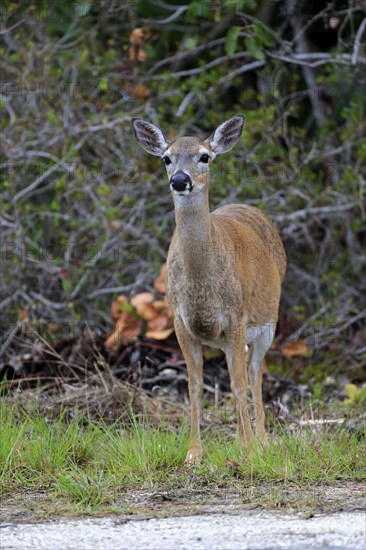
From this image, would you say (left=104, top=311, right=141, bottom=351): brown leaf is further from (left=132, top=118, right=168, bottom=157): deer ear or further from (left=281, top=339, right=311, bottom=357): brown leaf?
(left=132, top=118, right=168, bottom=157): deer ear

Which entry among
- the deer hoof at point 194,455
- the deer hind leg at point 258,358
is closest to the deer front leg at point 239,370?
the deer hoof at point 194,455

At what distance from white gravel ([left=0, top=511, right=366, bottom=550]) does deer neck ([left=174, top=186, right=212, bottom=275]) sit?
2117 millimetres

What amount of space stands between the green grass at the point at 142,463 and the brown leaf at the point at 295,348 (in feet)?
9.98

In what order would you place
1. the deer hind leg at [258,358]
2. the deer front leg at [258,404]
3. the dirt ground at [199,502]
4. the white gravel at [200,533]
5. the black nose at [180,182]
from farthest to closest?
the deer hind leg at [258,358] < the deer front leg at [258,404] < the black nose at [180,182] < the dirt ground at [199,502] < the white gravel at [200,533]

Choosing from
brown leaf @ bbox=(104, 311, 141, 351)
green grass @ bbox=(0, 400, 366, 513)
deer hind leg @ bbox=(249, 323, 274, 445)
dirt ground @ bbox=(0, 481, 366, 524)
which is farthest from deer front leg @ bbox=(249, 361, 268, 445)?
brown leaf @ bbox=(104, 311, 141, 351)

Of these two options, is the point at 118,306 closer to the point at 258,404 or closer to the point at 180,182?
the point at 258,404

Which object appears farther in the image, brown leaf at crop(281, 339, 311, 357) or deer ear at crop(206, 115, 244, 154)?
brown leaf at crop(281, 339, 311, 357)

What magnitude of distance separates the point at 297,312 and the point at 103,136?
8.77ft

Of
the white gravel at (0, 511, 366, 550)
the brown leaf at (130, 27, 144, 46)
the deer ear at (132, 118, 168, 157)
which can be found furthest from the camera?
the brown leaf at (130, 27, 144, 46)

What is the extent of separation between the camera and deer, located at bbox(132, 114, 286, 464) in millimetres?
6688

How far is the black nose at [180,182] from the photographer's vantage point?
6.43 m

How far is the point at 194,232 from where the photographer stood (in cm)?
670

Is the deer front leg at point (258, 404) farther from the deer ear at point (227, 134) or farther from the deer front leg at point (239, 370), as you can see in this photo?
the deer ear at point (227, 134)

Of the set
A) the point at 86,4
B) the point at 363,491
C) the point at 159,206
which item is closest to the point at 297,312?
the point at 159,206
